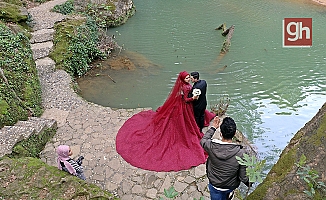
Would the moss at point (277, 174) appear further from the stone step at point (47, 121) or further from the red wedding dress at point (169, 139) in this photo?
the stone step at point (47, 121)

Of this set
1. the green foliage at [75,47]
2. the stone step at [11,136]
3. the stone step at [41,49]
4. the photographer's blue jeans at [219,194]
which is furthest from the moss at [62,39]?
the photographer's blue jeans at [219,194]

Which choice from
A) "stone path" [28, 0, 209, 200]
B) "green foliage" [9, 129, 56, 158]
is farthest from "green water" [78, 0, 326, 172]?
"green foliage" [9, 129, 56, 158]

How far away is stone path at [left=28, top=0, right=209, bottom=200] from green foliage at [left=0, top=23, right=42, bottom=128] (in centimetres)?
37

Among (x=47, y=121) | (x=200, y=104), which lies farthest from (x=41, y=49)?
(x=200, y=104)

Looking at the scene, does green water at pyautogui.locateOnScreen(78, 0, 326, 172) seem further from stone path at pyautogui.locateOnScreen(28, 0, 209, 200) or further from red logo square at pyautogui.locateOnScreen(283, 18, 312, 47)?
stone path at pyautogui.locateOnScreen(28, 0, 209, 200)

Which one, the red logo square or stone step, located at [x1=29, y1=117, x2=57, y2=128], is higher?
stone step, located at [x1=29, y1=117, x2=57, y2=128]

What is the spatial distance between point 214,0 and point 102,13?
6465 mm

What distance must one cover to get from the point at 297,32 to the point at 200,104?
29.4 feet

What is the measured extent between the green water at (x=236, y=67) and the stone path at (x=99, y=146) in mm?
924

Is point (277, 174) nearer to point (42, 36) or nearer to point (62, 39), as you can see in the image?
point (62, 39)

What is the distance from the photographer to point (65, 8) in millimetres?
11344

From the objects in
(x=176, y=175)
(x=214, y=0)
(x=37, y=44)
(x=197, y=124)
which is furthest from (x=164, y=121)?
(x=214, y=0)

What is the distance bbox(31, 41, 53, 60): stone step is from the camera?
26.1 ft

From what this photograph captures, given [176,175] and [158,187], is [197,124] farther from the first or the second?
[158,187]
